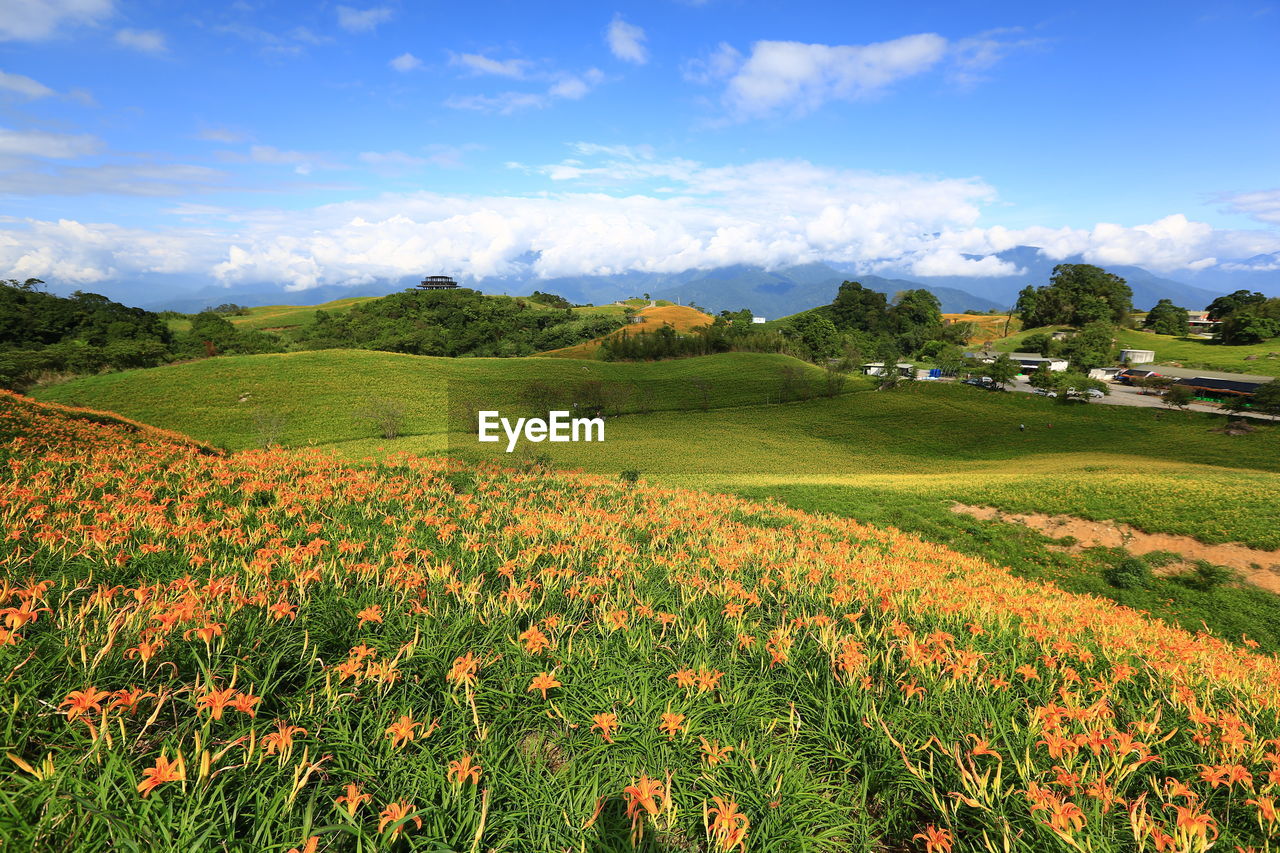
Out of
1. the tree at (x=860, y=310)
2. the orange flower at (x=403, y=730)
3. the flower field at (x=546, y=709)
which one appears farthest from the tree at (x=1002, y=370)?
the orange flower at (x=403, y=730)

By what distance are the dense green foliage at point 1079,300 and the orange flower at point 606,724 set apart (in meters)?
117

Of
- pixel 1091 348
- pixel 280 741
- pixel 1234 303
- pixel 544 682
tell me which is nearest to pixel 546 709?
pixel 544 682

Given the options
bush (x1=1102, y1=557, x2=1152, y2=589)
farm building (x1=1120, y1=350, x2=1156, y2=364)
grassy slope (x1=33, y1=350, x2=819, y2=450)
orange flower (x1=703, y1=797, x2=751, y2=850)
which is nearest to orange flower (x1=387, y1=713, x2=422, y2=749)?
orange flower (x1=703, y1=797, x2=751, y2=850)

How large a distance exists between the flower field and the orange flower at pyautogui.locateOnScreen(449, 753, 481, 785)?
0.03 metres

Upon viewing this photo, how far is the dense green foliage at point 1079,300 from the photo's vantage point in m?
88.1

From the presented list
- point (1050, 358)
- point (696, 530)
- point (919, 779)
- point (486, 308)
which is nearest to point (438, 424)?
point (696, 530)

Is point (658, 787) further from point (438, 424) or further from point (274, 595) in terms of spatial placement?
point (438, 424)

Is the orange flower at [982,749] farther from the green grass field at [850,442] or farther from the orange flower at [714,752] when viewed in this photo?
the green grass field at [850,442]

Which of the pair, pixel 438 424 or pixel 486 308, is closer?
pixel 438 424

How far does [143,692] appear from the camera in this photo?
6.75 ft

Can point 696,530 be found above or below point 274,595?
below

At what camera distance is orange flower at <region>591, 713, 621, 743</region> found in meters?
2.31

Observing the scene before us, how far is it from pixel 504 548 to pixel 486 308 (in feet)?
319

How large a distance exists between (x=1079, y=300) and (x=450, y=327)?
11813 centimetres
